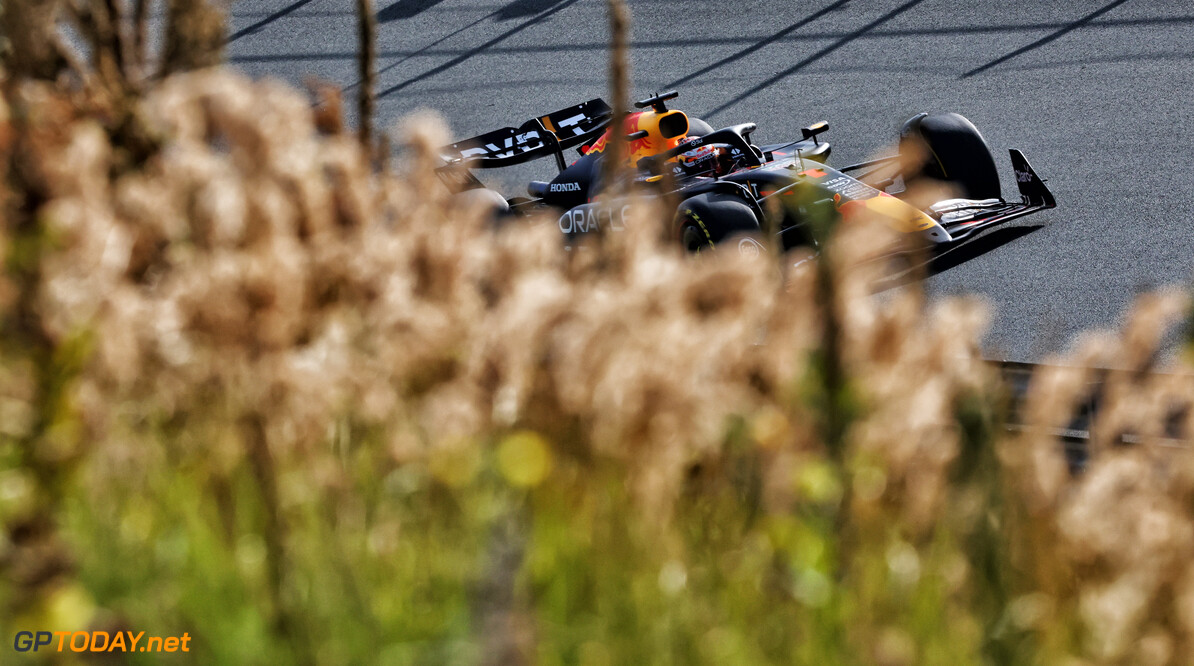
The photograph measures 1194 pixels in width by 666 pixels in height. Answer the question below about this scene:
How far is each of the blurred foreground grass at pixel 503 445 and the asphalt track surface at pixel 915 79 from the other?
5.52 metres

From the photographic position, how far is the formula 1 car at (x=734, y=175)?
6.66m

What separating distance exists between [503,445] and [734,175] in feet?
19.7

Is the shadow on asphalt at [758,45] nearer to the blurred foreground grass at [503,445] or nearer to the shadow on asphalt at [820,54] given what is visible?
the shadow on asphalt at [820,54]

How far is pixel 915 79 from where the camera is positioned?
12.6m

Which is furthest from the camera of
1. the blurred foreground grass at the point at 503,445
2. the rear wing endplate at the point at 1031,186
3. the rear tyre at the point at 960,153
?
the rear tyre at the point at 960,153

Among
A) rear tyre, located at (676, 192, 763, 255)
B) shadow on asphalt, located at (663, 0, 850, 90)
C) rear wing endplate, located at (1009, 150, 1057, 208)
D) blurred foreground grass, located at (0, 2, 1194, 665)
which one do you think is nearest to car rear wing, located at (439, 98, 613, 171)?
rear tyre, located at (676, 192, 763, 255)

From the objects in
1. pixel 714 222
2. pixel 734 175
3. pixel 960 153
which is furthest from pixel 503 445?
pixel 960 153

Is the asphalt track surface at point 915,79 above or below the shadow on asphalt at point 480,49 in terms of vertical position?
above

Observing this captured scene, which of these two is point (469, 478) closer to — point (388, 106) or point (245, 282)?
point (245, 282)

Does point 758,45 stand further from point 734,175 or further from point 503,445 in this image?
point 503,445

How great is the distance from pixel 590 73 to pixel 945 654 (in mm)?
13287

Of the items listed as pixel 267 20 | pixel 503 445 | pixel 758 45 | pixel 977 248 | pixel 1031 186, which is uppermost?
pixel 503 445

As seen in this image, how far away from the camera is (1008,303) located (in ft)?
23.7

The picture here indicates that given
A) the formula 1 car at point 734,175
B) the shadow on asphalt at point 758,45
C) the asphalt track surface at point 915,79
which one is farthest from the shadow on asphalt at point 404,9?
the formula 1 car at point 734,175
